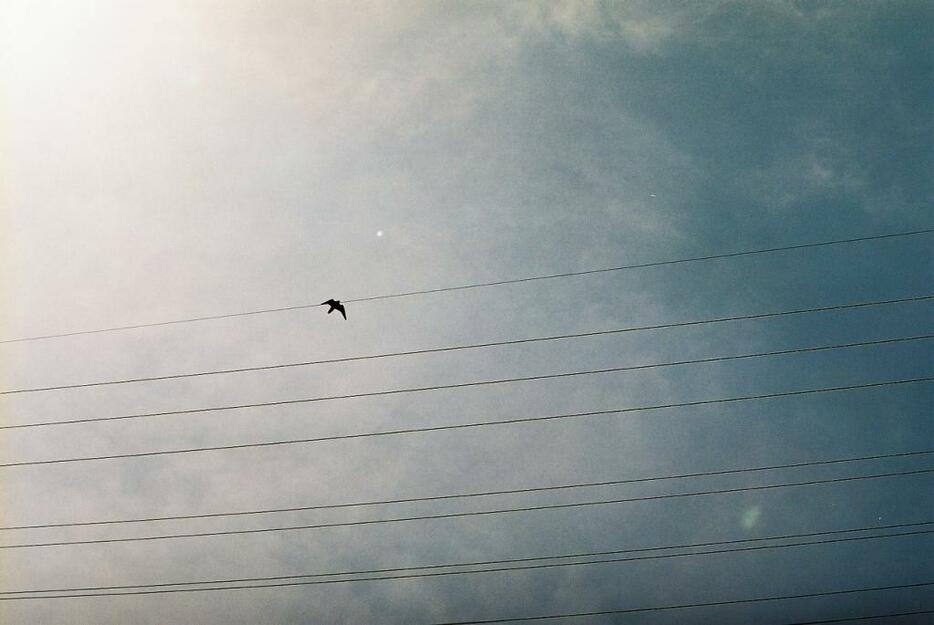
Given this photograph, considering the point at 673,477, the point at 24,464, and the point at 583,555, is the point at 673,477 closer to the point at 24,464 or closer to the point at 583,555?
the point at 583,555

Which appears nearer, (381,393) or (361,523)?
(381,393)

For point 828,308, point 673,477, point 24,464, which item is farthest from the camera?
point 24,464

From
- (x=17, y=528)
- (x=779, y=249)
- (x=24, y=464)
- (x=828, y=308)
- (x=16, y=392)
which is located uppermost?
(x=779, y=249)

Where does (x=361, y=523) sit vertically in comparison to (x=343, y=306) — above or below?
below

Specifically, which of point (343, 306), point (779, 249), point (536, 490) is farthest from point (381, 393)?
point (779, 249)

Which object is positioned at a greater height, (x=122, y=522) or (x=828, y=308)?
(x=828, y=308)

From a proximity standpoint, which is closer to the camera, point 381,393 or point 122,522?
point 381,393

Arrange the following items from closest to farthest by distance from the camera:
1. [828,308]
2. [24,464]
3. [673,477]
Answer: [828,308] → [673,477] → [24,464]

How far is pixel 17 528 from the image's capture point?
34.8 meters

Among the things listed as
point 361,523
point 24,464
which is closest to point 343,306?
point 361,523

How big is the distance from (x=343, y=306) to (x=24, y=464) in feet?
57.2

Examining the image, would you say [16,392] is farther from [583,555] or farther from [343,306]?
[583,555]

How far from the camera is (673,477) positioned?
30797 millimetres

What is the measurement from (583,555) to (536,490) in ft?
11.0
